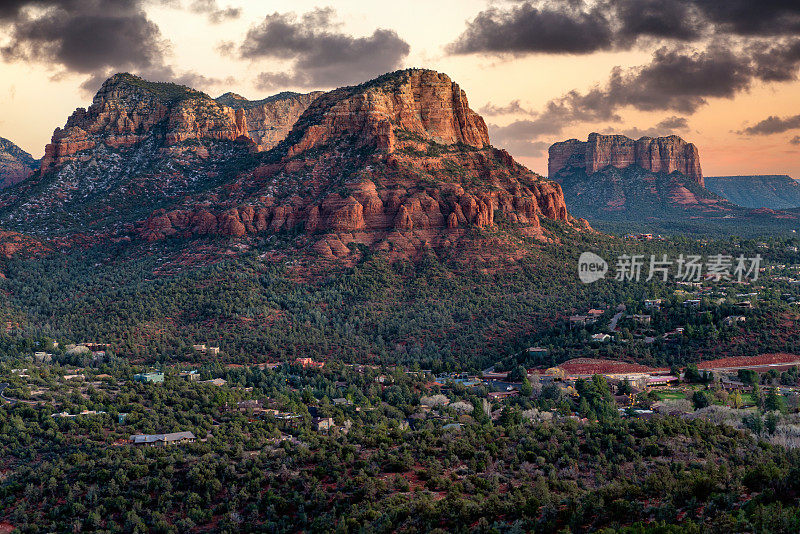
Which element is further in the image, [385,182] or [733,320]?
[385,182]

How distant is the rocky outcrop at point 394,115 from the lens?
14238 cm

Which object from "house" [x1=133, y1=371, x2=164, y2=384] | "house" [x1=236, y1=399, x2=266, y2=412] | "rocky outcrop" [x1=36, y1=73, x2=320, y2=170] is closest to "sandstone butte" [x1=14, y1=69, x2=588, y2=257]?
"rocky outcrop" [x1=36, y1=73, x2=320, y2=170]

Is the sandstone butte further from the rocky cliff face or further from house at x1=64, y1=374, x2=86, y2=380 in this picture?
house at x1=64, y1=374, x2=86, y2=380

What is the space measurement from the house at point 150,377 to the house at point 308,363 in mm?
15575

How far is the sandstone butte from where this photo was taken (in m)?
130

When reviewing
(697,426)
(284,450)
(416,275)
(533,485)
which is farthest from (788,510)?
(416,275)

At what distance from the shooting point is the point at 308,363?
9606 centimetres

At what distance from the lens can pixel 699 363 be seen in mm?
87625

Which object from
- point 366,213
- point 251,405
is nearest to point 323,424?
point 251,405

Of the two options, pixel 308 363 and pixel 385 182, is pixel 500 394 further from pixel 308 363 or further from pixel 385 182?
pixel 385 182

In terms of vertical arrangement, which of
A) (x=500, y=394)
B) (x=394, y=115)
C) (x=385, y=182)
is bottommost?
(x=500, y=394)

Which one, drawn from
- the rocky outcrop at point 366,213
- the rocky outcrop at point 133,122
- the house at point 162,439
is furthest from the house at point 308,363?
the rocky outcrop at point 133,122

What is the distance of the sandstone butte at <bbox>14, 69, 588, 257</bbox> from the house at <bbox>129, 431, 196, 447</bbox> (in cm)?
6478

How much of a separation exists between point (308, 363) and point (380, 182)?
44.6 metres
